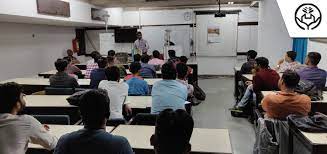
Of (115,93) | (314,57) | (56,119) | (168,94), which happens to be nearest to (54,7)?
(115,93)

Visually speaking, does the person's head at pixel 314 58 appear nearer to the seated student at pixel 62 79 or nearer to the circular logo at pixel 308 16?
the circular logo at pixel 308 16

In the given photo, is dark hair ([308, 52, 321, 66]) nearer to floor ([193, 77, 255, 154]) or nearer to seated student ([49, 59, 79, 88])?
floor ([193, 77, 255, 154])

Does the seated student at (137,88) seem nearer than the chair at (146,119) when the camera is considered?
No

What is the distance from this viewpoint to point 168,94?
9.26ft

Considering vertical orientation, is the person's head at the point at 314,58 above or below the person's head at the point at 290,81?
above

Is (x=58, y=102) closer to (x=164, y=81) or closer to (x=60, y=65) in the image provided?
(x=60, y=65)

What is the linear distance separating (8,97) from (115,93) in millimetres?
1330

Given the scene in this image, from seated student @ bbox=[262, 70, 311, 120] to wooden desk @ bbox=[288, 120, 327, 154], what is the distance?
1.01ft

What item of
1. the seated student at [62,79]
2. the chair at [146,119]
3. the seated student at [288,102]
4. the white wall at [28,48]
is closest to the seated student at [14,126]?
the chair at [146,119]

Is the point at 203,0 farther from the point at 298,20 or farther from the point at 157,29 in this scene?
the point at 298,20

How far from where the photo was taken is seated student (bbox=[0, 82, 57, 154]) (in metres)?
1.68

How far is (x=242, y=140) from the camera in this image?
154 inches

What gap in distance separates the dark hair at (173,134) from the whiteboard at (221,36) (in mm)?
8190

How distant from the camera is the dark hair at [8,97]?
1.74 metres
